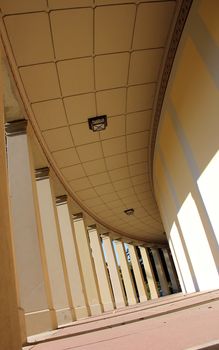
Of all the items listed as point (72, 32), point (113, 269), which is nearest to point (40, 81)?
point (72, 32)

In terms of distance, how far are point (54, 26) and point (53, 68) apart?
0.81m

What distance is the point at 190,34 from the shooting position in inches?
197

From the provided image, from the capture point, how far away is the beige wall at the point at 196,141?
4.67 meters

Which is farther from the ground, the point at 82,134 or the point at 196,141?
the point at 82,134

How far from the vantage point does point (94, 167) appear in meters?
8.88

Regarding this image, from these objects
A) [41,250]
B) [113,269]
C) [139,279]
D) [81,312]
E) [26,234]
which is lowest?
[81,312]

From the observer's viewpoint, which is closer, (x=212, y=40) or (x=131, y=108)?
(x=212, y=40)

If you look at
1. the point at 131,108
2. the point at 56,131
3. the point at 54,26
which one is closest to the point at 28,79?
the point at 54,26

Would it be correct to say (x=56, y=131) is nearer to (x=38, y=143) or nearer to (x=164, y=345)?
(x=38, y=143)

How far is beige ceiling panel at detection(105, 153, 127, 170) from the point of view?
8.73 metres

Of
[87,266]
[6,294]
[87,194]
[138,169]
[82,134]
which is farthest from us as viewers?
[87,266]

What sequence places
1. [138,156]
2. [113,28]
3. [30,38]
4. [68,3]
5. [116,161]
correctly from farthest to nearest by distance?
[138,156], [116,161], [113,28], [30,38], [68,3]

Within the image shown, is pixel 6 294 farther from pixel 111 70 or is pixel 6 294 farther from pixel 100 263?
pixel 100 263

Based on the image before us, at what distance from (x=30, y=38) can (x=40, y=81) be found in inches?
35.1
